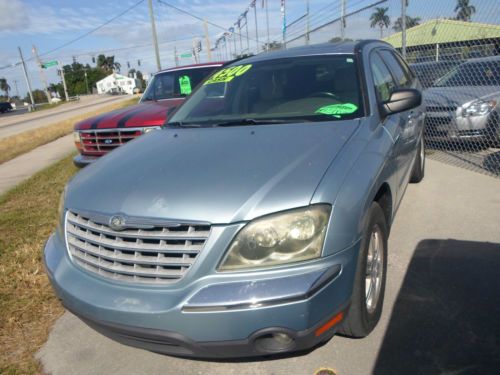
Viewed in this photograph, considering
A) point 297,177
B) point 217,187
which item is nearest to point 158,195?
point 217,187

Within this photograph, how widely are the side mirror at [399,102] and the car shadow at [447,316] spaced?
1210 mm

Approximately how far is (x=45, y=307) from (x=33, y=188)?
4.14 metres

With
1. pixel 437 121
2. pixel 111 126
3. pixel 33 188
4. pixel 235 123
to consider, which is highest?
pixel 235 123

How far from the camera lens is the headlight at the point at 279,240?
183cm

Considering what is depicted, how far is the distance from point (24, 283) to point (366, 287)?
275 centimetres

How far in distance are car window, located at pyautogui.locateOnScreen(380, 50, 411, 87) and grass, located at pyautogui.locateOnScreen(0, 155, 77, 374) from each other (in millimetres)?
3547

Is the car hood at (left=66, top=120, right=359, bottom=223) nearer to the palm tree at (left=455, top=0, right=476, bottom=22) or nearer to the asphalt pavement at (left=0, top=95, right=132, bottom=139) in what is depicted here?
the palm tree at (left=455, top=0, right=476, bottom=22)

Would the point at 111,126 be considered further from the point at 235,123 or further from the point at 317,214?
the point at 317,214

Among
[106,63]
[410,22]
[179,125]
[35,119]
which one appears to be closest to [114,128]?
[179,125]

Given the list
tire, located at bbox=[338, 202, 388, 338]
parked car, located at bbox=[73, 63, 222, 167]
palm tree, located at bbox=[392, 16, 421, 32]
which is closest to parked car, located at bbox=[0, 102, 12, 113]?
parked car, located at bbox=[73, 63, 222, 167]

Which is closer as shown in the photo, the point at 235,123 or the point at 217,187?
the point at 217,187

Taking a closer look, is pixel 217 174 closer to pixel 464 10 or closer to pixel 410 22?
pixel 464 10

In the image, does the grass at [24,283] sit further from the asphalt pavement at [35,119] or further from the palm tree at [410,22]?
the asphalt pavement at [35,119]

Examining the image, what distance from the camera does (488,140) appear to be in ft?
20.0
